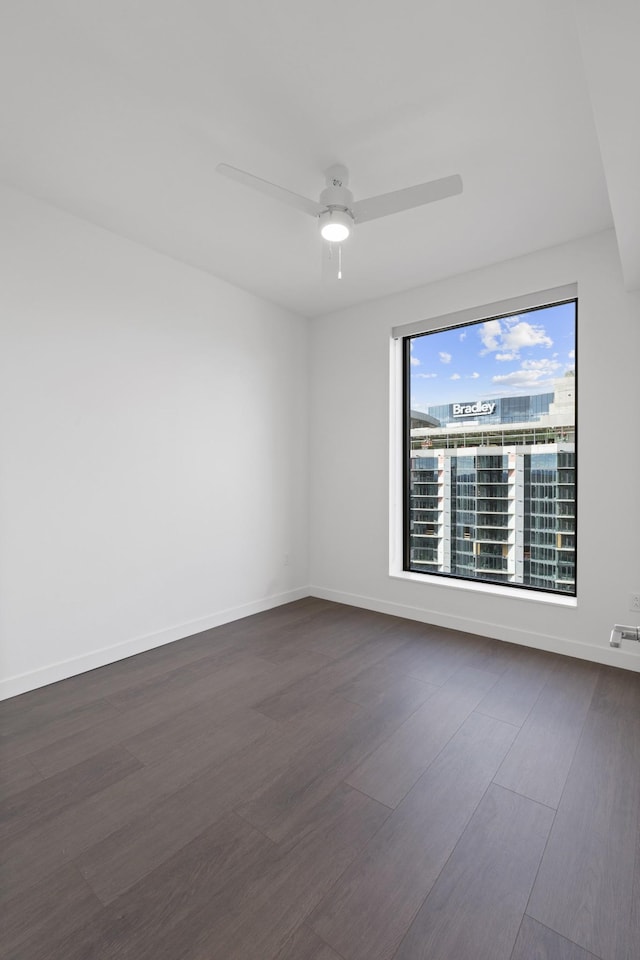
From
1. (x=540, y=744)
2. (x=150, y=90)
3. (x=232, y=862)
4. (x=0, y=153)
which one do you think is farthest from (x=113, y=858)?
(x=0, y=153)

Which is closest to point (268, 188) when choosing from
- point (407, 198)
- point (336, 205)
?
point (336, 205)

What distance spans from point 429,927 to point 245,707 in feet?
4.15

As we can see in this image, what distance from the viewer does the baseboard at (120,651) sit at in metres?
2.37

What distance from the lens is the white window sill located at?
2954mm

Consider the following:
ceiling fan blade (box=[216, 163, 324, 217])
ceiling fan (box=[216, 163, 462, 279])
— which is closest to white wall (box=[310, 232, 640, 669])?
ceiling fan (box=[216, 163, 462, 279])

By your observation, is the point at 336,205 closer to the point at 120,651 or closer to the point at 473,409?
the point at 473,409

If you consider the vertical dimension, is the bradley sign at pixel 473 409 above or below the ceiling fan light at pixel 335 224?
below

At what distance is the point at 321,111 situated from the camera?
1822mm

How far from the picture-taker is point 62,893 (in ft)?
4.06

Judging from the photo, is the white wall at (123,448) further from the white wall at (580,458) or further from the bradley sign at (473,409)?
the bradley sign at (473,409)

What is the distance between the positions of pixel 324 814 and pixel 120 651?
1.79 m

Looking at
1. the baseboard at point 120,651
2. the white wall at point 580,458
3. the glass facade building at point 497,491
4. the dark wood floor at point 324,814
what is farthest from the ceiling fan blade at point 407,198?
the baseboard at point 120,651

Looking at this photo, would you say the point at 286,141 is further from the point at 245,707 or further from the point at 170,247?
the point at 245,707

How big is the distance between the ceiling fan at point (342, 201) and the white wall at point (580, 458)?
3.38 feet
